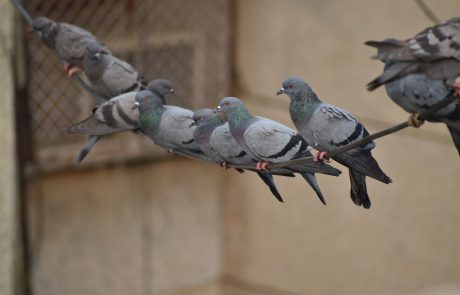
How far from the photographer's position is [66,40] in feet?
23.4

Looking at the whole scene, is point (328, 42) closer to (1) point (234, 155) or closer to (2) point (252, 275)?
(2) point (252, 275)

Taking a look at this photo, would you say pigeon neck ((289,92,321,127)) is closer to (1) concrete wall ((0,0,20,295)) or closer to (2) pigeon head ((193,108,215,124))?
(2) pigeon head ((193,108,215,124))

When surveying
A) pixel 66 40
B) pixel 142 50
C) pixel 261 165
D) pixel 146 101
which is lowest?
pixel 261 165

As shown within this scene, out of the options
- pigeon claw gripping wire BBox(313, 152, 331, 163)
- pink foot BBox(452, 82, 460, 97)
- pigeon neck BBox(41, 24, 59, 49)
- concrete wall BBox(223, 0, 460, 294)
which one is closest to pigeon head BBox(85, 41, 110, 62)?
pigeon neck BBox(41, 24, 59, 49)

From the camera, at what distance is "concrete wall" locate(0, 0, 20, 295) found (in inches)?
327

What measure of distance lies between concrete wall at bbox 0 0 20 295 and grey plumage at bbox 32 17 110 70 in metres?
1.12

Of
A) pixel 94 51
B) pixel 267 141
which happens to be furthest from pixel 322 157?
pixel 94 51

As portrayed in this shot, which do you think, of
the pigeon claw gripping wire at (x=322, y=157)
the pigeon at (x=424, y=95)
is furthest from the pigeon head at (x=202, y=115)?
the pigeon at (x=424, y=95)

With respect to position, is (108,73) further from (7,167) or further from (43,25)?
(7,167)

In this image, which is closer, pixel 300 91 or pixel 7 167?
pixel 300 91

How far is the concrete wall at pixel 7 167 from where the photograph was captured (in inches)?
327

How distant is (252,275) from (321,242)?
87 centimetres

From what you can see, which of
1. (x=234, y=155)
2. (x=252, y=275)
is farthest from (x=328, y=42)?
(x=234, y=155)

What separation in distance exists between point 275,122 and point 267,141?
0.16 meters
